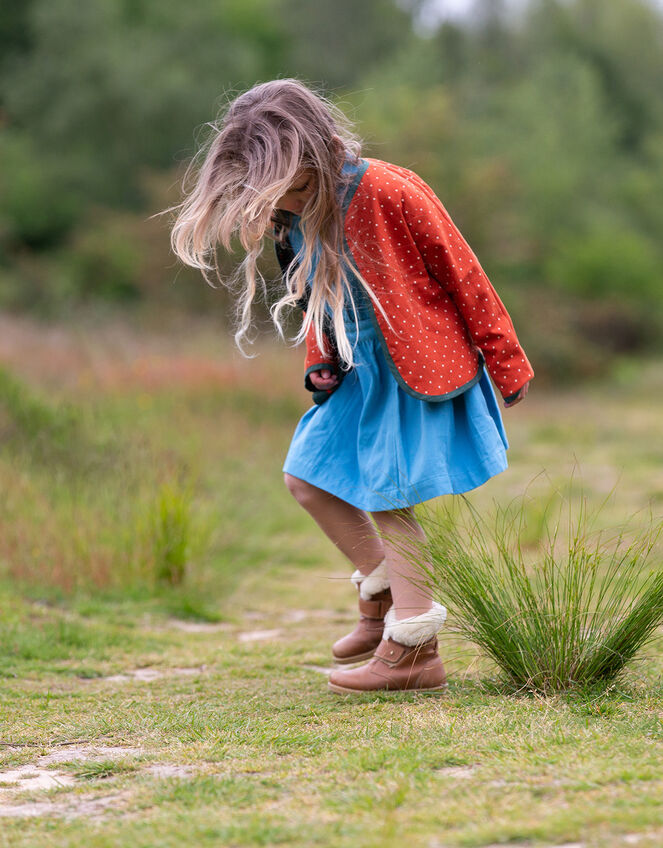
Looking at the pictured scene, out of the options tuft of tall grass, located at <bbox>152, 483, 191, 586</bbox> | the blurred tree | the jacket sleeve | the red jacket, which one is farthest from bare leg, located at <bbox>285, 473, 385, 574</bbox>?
the blurred tree

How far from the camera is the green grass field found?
1.87 metres

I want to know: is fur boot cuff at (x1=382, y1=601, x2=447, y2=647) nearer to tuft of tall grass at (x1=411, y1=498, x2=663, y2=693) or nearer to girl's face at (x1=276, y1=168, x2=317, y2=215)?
tuft of tall grass at (x1=411, y1=498, x2=663, y2=693)

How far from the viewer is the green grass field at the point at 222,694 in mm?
1872

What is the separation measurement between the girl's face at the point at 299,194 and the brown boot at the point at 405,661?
1.20m

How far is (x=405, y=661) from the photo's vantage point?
9.68 feet

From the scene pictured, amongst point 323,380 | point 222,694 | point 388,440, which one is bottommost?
point 222,694

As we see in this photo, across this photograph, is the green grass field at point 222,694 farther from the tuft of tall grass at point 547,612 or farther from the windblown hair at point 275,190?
the windblown hair at point 275,190

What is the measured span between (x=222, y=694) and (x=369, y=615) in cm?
52

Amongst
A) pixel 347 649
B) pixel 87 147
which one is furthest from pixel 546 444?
pixel 87 147

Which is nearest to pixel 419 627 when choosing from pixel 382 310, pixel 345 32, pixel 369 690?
pixel 369 690

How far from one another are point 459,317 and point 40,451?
11.1 ft

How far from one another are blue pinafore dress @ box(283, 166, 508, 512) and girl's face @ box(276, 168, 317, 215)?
13 cm

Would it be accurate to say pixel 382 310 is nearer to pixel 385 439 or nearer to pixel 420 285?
pixel 420 285

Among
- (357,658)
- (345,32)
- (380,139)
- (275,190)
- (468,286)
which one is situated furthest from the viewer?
(345,32)
